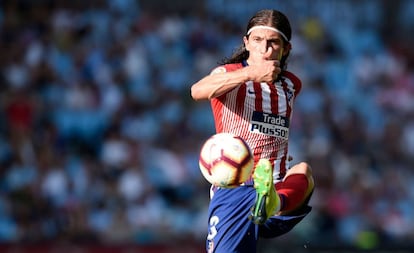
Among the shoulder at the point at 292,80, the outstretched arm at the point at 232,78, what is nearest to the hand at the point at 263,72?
the outstretched arm at the point at 232,78

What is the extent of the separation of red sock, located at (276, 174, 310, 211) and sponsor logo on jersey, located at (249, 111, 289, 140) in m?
0.39

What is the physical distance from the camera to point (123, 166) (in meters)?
14.8

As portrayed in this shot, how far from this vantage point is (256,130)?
8.03 meters

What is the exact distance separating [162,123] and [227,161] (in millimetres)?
8244

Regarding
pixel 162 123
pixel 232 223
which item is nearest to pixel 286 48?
pixel 232 223

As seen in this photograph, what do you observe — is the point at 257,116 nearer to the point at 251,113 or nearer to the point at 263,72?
the point at 251,113

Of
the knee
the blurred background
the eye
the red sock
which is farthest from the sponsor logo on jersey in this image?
the blurred background

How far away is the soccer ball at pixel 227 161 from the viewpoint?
743 centimetres

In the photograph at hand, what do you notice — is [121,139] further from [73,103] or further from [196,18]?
[196,18]

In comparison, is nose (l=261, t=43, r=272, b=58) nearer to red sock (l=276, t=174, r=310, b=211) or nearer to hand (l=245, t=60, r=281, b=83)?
hand (l=245, t=60, r=281, b=83)

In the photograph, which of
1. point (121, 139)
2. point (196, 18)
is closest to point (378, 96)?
point (196, 18)

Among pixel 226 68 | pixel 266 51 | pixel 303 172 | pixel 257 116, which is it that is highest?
pixel 266 51

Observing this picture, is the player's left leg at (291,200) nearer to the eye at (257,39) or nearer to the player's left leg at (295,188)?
the player's left leg at (295,188)

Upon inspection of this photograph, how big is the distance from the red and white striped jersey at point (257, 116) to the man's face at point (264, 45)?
203mm
